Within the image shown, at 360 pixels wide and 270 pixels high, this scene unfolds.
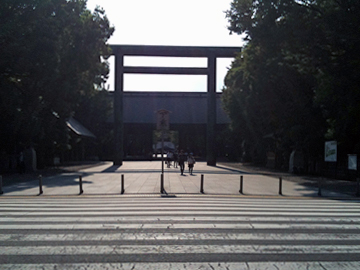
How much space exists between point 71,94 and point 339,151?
22.9 m

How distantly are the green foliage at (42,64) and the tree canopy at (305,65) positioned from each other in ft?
44.0

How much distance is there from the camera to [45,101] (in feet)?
110

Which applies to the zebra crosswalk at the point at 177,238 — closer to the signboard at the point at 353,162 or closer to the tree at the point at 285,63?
the signboard at the point at 353,162

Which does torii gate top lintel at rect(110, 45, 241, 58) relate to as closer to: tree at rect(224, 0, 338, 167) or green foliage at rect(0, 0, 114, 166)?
green foliage at rect(0, 0, 114, 166)

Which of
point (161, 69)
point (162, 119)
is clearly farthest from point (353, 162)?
point (161, 69)

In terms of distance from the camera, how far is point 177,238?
766 cm

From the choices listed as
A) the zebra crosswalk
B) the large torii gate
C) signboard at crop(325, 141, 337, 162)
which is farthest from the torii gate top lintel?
the zebra crosswalk

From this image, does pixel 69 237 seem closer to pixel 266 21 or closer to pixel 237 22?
pixel 266 21

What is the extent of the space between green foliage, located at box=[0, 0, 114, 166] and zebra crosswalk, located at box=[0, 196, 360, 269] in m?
17.8

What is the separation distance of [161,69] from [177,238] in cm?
3588

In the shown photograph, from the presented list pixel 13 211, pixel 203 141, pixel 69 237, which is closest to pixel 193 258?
pixel 69 237

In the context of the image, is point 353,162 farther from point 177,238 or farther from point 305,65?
point 177,238

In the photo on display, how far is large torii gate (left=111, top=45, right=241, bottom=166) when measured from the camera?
42.3m

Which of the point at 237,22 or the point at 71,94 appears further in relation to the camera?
the point at 71,94
